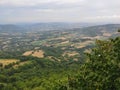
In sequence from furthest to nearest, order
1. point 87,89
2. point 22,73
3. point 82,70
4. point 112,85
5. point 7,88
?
1. point 22,73
2. point 7,88
3. point 82,70
4. point 87,89
5. point 112,85

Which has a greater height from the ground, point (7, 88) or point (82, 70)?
point (82, 70)

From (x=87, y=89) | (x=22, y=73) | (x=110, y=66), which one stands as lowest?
(x=22, y=73)

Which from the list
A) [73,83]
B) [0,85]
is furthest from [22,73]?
[73,83]

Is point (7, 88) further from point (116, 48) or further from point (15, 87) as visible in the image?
point (116, 48)

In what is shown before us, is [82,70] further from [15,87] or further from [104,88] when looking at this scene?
[15,87]

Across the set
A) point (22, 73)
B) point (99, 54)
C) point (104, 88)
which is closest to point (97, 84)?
point (104, 88)

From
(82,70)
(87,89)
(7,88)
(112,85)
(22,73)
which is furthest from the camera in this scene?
(22,73)

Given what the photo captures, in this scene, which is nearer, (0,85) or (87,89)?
(87,89)

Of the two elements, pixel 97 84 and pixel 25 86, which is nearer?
pixel 97 84
